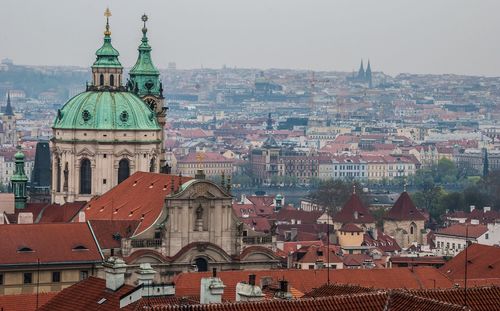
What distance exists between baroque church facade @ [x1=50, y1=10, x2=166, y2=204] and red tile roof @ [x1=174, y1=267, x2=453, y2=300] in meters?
22.9

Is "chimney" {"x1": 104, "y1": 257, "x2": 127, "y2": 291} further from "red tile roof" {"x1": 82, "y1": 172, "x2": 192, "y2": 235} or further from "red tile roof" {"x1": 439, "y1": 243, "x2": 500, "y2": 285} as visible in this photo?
"red tile roof" {"x1": 82, "y1": 172, "x2": 192, "y2": 235}

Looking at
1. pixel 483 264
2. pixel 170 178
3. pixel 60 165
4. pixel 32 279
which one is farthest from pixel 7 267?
pixel 60 165

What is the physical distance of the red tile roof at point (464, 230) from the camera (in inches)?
3851

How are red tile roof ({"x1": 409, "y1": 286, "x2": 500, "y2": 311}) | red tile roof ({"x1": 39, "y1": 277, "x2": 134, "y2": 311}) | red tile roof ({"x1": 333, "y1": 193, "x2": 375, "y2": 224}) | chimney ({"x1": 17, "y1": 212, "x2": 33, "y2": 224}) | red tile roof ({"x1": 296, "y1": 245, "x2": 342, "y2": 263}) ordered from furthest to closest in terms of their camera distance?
red tile roof ({"x1": 333, "y1": 193, "x2": 375, "y2": 224}), red tile roof ({"x1": 296, "y1": 245, "x2": 342, "y2": 263}), chimney ({"x1": 17, "y1": 212, "x2": 33, "y2": 224}), red tile roof ({"x1": 39, "y1": 277, "x2": 134, "y2": 311}), red tile roof ({"x1": 409, "y1": 286, "x2": 500, "y2": 311})

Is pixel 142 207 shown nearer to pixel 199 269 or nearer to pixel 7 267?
pixel 199 269

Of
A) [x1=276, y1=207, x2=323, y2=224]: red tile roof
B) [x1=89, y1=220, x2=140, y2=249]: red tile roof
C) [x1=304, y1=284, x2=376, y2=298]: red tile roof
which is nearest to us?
[x1=304, y1=284, x2=376, y2=298]: red tile roof

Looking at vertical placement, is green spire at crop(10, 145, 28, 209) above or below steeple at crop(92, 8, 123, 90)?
below

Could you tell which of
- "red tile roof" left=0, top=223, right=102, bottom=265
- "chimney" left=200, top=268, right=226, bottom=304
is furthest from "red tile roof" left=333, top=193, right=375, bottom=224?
"chimney" left=200, top=268, right=226, bottom=304

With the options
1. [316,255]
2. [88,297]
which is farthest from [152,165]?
[88,297]

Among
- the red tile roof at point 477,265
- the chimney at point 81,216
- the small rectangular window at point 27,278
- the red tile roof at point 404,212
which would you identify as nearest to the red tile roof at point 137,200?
the chimney at point 81,216

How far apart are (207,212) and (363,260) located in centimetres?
1950

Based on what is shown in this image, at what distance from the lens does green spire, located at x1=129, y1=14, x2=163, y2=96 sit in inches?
3558

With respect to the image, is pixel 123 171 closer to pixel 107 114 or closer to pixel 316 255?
pixel 107 114

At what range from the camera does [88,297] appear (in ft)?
124
